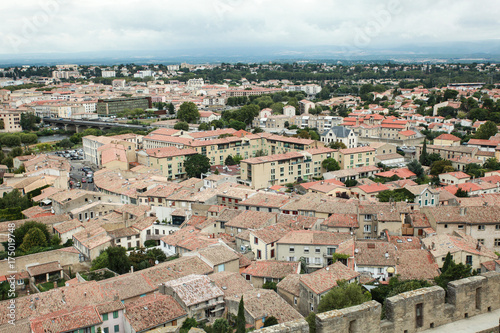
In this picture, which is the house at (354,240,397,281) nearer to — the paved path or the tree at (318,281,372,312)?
the tree at (318,281,372,312)

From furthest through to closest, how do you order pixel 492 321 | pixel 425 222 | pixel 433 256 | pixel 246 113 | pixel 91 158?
pixel 246 113 → pixel 91 158 → pixel 425 222 → pixel 433 256 → pixel 492 321

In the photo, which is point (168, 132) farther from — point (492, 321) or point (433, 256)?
point (492, 321)

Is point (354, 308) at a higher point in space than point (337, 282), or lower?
higher

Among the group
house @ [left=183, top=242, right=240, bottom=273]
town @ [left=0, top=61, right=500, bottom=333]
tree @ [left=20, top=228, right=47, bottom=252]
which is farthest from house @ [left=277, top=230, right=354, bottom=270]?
tree @ [left=20, top=228, right=47, bottom=252]

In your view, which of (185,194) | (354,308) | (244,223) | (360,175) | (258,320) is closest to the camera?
(354,308)

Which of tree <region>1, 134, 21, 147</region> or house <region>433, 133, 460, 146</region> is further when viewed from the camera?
tree <region>1, 134, 21, 147</region>

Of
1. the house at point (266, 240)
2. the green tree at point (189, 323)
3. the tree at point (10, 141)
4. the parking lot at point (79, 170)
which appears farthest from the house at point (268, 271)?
the tree at point (10, 141)

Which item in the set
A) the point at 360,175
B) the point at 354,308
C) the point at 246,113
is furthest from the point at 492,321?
the point at 246,113
